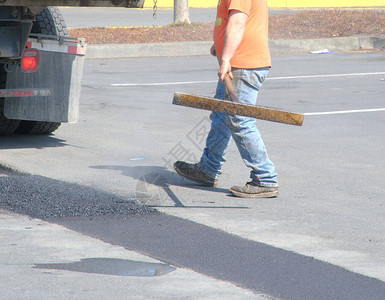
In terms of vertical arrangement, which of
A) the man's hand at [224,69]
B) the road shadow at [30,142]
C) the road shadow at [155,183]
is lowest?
the road shadow at [30,142]

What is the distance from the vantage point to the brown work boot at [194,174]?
6285mm

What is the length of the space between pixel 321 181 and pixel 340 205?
77 centimetres

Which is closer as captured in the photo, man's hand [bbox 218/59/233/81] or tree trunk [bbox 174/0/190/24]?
man's hand [bbox 218/59/233/81]

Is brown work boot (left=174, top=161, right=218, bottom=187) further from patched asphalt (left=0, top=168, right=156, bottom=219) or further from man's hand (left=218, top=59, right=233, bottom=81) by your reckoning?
man's hand (left=218, top=59, right=233, bottom=81)

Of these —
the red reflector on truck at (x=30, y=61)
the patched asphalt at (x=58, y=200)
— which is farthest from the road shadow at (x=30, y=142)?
the patched asphalt at (x=58, y=200)

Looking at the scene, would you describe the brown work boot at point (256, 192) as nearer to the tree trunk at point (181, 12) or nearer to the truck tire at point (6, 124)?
the truck tire at point (6, 124)

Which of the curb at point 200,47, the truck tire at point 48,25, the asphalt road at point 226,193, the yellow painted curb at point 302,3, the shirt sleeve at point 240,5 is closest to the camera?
the asphalt road at point 226,193

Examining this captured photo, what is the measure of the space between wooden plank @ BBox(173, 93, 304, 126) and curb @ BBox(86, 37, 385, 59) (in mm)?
10971

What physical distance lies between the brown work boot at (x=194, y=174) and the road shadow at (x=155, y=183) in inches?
1.9

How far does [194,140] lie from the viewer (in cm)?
810

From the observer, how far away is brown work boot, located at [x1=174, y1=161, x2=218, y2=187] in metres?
6.29

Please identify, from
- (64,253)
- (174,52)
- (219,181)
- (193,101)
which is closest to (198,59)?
(174,52)

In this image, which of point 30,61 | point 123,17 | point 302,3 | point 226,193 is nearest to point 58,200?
point 226,193

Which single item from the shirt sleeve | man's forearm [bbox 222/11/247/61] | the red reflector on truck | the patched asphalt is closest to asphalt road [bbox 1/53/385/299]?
the patched asphalt
